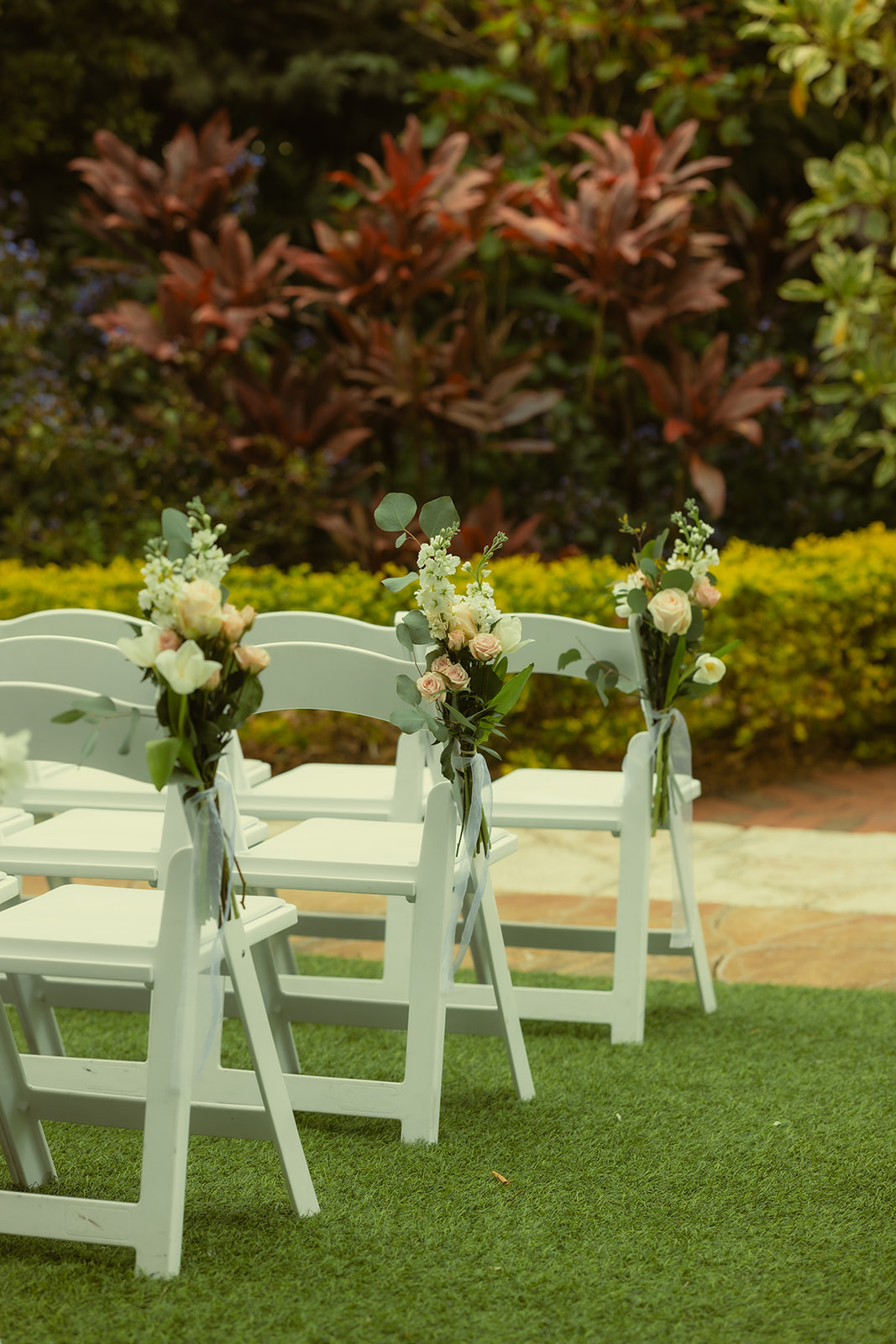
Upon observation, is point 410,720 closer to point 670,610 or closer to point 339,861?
point 339,861

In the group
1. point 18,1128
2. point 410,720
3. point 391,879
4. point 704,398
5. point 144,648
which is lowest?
point 18,1128

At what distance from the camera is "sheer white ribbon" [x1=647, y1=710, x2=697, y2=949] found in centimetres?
316

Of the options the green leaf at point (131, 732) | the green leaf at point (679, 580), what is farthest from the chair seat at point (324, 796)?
the green leaf at point (131, 732)

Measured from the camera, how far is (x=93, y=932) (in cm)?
214

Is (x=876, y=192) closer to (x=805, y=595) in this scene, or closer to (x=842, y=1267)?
(x=805, y=595)

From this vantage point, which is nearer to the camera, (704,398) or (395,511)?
(395,511)

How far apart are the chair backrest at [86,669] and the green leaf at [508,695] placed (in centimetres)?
67

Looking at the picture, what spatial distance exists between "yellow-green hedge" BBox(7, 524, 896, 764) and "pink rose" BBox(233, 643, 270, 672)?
341cm

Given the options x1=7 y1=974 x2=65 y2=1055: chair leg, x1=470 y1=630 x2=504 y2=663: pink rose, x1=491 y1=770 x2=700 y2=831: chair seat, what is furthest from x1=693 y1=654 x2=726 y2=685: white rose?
x1=7 y1=974 x2=65 y2=1055: chair leg

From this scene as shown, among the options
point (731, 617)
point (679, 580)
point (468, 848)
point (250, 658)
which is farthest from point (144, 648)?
point (731, 617)

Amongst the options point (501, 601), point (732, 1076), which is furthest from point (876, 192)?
point (732, 1076)

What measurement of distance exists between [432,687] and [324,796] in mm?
919

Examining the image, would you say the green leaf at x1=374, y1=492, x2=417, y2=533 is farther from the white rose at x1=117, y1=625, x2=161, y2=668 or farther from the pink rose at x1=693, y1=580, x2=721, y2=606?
the pink rose at x1=693, y1=580, x2=721, y2=606

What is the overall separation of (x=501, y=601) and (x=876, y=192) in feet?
10.0
